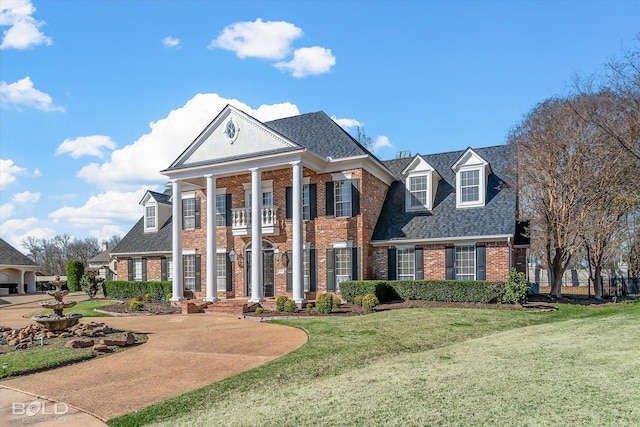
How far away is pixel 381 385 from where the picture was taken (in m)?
6.83

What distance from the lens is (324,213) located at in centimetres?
2092

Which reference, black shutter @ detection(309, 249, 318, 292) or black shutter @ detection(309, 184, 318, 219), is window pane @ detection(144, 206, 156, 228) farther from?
black shutter @ detection(309, 249, 318, 292)

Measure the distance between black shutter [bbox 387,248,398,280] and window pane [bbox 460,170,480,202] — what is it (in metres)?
3.99

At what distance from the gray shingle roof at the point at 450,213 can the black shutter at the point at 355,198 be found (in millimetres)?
1648

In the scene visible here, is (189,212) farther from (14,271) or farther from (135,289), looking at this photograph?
(14,271)

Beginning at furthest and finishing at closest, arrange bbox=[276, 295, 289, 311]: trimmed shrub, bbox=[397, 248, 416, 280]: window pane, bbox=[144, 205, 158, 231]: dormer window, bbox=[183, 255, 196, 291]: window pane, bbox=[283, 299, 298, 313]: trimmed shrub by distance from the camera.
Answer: bbox=[144, 205, 158, 231]: dormer window, bbox=[183, 255, 196, 291]: window pane, bbox=[397, 248, 416, 280]: window pane, bbox=[276, 295, 289, 311]: trimmed shrub, bbox=[283, 299, 298, 313]: trimmed shrub

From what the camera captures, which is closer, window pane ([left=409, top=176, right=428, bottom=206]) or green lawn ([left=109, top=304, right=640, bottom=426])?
green lawn ([left=109, top=304, right=640, bottom=426])

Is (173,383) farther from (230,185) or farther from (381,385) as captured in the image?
(230,185)

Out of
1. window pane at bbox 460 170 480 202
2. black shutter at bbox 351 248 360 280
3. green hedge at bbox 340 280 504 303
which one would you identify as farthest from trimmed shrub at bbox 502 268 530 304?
black shutter at bbox 351 248 360 280

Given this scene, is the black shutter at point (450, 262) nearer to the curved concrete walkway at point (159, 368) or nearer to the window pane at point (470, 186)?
the window pane at point (470, 186)

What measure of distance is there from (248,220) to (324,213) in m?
3.89

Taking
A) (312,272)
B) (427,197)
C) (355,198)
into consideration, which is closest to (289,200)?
(355,198)

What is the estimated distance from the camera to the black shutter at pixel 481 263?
18.6m

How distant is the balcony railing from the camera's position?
70.2 ft
